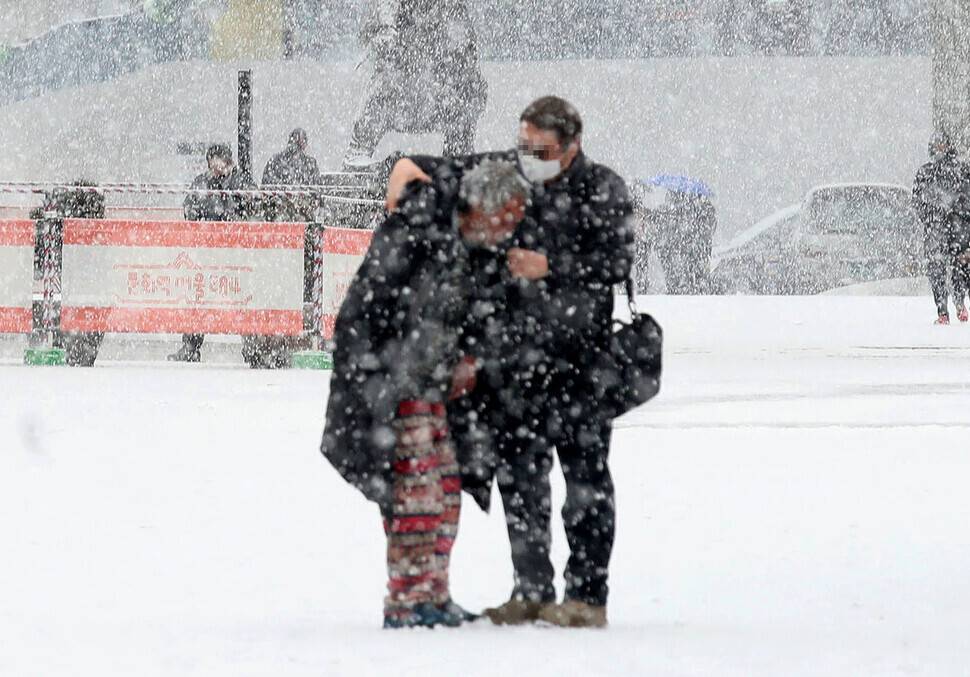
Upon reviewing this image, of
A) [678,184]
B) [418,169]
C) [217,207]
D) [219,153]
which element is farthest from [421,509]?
[678,184]

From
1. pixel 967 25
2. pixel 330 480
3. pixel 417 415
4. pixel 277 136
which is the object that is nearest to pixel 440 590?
pixel 417 415

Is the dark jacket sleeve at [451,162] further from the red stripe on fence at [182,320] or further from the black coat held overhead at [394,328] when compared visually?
the red stripe on fence at [182,320]

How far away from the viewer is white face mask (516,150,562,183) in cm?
538

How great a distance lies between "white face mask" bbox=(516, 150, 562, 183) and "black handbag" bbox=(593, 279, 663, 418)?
39cm

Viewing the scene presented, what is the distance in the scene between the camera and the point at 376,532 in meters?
7.54

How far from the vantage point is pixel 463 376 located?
5445 millimetres

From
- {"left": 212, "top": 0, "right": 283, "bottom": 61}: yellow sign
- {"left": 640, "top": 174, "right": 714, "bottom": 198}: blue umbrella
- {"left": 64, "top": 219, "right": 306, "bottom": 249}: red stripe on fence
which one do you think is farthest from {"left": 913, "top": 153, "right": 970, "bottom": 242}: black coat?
{"left": 212, "top": 0, "right": 283, "bottom": 61}: yellow sign

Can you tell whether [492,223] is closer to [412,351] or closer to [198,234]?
[412,351]

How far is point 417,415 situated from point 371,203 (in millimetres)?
13122

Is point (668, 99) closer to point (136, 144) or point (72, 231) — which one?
point (136, 144)

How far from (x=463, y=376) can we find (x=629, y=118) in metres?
32.0

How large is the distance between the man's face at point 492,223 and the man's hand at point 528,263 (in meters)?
0.06

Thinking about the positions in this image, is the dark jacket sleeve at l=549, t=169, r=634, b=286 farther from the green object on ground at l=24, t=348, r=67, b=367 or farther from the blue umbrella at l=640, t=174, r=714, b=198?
the blue umbrella at l=640, t=174, r=714, b=198

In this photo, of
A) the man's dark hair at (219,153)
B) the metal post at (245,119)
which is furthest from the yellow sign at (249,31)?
the man's dark hair at (219,153)
